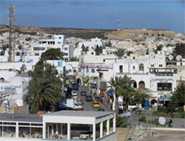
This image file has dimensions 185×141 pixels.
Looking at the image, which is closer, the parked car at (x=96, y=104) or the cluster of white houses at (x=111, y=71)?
the cluster of white houses at (x=111, y=71)

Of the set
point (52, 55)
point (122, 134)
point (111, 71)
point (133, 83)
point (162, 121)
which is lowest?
point (122, 134)

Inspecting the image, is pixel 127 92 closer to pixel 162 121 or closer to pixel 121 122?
pixel 162 121

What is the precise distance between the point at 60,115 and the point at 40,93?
18.1m

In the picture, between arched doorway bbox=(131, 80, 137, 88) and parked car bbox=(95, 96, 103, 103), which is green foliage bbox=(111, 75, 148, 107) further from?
parked car bbox=(95, 96, 103, 103)

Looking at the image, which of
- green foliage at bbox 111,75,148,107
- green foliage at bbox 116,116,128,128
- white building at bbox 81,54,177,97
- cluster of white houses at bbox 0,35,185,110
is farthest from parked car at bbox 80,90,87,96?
green foliage at bbox 116,116,128,128

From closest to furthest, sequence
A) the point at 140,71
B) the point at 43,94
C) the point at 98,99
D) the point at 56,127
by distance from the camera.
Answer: the point at 56,127 → the point at 43,94 → the point at 98,99 → the point at 140,71

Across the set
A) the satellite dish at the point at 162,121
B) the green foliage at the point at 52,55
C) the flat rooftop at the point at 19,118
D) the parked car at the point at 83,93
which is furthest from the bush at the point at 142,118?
the green foliage at the point at 52,55

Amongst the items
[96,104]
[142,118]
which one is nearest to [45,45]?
[96,104]

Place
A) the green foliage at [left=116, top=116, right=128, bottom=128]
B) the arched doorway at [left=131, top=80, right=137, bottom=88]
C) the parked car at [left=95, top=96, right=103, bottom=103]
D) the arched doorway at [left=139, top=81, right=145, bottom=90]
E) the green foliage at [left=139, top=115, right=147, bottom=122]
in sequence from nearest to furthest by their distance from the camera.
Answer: the green foliage at [left=116, top=116, right=128, bottom=128], the green foliage at [left=139, top=115, right=147, bottom=122], the parked car at [left=95, top=96, right=103, bottom=103], the arched doorway at [left=131, top=80, right=137, bottom=88], the arched doorway at [left=139, top=81, right=145, bottom=90]

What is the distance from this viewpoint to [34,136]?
26.2 m

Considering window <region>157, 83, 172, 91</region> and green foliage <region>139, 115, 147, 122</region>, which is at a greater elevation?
window <region>157, 83, 172, 91</region>

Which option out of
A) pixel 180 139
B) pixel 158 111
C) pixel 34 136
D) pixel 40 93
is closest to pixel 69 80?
pixel 158 111

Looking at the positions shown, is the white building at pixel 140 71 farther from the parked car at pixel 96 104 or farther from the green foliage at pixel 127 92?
the parked car at pixel 96 104

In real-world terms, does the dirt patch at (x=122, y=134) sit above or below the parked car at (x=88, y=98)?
below
